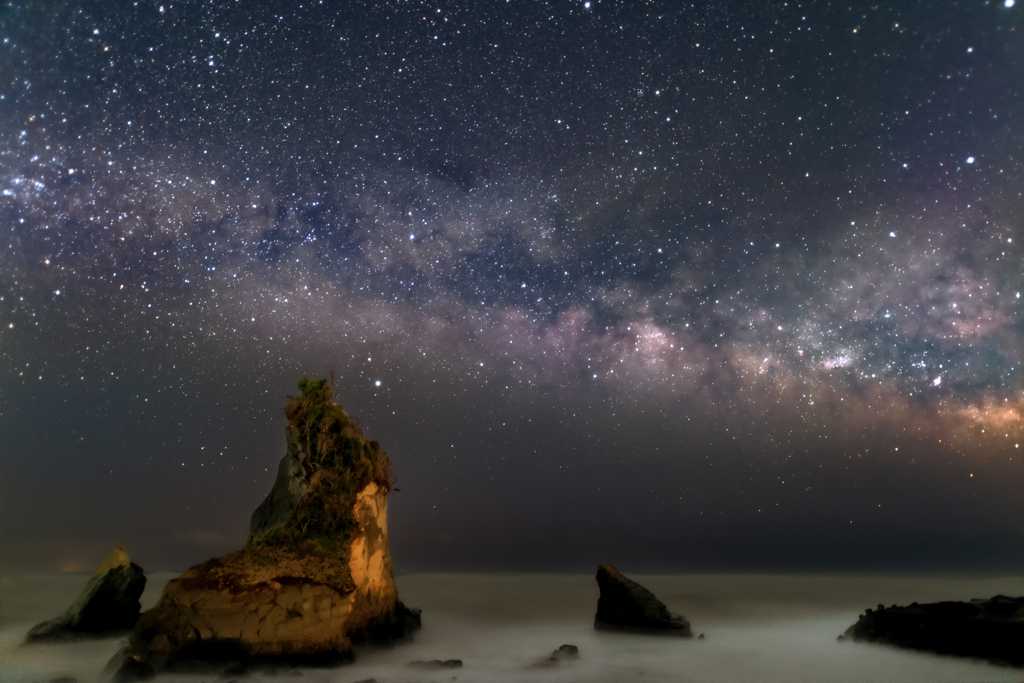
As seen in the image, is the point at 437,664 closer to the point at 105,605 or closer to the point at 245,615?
the point at 245,615

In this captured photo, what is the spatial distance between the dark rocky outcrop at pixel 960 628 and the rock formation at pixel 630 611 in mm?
6463

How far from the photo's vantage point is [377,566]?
1973cm

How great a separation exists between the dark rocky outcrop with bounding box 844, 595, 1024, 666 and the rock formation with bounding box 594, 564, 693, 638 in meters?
6.46

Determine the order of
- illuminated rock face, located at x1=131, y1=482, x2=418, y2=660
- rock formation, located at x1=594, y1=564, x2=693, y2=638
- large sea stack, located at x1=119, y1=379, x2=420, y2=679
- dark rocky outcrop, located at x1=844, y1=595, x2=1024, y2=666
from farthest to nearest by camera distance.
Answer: rock formation, located at x1=594, y1=564, x2=693, y2=638 < dark rocky outcrop, located at x1=844, y1=595, x2=1024, y2=666 < large sea stack, located at x1=119, y1=379, x2=420, y2=679 < illuminated rock face, located at x1=131, y1=482, x2=418, y2=660

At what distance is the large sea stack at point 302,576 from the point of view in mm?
15094

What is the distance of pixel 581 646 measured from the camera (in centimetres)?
2038

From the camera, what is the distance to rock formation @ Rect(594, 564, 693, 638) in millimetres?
22867

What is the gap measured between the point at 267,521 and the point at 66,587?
750 inches

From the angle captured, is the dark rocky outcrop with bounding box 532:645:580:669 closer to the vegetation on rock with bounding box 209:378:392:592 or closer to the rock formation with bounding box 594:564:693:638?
the rock formation with bounding box 594:564:693:638

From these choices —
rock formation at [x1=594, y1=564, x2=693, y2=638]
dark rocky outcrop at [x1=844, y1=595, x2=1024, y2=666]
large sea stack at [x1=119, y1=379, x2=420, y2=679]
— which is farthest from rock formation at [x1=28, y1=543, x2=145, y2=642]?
dark rocky outcrop at [x1=844, y1=595, x2=1024, y2=666]

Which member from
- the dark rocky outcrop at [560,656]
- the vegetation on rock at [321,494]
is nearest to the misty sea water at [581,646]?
the dark rocky outcrop at [560,656]

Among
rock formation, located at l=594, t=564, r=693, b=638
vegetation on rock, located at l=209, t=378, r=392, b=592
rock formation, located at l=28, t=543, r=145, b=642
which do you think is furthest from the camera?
rock formation, located at l=594, t=564, r=693, b=638

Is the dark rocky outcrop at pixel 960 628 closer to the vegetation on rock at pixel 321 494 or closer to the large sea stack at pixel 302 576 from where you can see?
the large sea stack at pixel 302 576

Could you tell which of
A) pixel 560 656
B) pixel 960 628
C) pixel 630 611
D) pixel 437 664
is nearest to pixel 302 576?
pixel 437 664
